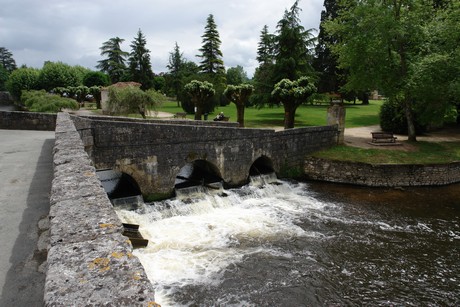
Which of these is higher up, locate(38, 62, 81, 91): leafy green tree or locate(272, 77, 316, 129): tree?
locate(38, 62, 81, 91): leafy green tree

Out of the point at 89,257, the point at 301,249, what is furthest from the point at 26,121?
the point at 89,257

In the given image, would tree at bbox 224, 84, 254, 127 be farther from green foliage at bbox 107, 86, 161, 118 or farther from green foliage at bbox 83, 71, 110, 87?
green foliage at bbox 83, 71, 110, 87

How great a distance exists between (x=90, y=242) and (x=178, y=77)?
51.8m

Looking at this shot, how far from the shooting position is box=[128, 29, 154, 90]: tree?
54.0 m

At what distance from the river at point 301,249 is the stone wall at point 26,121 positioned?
8.05 metres

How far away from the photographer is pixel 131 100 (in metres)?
23.2

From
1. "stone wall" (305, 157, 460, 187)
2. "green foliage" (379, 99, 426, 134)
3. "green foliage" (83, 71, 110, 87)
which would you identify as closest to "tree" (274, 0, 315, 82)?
"green foliage" (379, 99, 426, 134)

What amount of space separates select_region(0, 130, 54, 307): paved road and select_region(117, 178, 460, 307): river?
3846 mm

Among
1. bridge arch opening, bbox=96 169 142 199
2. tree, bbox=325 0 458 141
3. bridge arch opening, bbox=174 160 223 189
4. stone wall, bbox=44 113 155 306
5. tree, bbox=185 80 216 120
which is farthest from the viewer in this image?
tree, bbox=185 80 216 120

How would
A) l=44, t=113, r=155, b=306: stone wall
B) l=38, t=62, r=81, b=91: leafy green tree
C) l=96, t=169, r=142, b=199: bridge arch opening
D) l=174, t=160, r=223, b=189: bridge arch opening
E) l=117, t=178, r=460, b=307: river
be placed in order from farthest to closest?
l=38, t=62, r=81, b=91: leafy green tree
l=174, t=160, r=223, b=189: bridge arch opening
l=96, t=169, r=142, b=199: bridge arch opening
l=117, t=178, r=460, b=307: river
l=44, t=113, r=155, b=306: stone wall

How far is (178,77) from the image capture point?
170 feet

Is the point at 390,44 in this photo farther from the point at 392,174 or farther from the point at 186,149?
the point at 186,149

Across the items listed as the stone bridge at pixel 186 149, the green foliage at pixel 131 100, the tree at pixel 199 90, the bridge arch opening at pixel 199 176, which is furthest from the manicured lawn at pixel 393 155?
the green foliage at pixel 131 100

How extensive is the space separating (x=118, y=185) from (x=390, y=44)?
17813 mm
